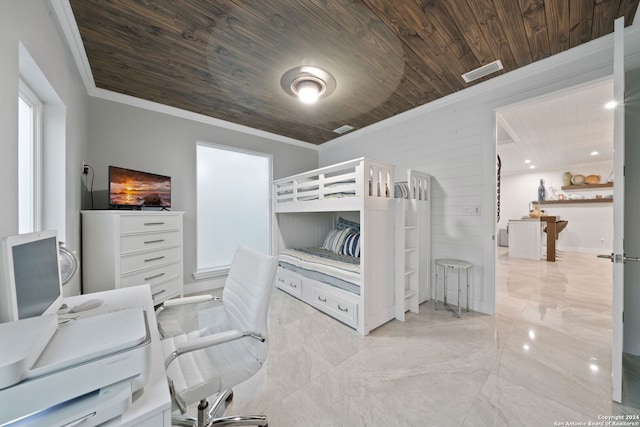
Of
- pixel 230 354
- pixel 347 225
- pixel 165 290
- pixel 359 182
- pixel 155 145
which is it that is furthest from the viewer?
pixel 347 225

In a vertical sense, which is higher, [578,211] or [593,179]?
[593,179]

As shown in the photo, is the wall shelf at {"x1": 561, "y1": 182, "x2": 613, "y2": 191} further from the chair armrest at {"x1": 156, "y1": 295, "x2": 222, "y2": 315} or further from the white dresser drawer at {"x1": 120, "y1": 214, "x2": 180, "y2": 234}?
the white dresser drawer at {"x1": 120, "y1": 214, "x2": 180, "y2": 234}

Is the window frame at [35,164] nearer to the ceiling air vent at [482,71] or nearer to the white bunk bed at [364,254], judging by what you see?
the white bunk bed at [364,254]

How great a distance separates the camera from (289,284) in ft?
10.9

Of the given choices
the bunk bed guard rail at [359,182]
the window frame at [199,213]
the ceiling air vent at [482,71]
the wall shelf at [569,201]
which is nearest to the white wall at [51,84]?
the window frame at [199,213]

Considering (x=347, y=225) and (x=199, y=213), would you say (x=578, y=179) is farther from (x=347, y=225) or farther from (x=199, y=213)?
(x=199, y=213)

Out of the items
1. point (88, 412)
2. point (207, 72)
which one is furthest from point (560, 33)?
point (88, 412)

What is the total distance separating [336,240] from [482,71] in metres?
2.60

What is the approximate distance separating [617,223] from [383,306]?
1.75m

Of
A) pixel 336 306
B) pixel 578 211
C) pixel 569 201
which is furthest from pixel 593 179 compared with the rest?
pixel 336 306

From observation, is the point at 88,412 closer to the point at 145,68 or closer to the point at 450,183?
the point at 145,68

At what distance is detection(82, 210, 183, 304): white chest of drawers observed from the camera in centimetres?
215

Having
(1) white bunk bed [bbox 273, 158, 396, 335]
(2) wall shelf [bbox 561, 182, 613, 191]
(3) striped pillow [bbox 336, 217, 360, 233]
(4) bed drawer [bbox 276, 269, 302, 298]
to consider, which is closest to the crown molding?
(1) white bunk bed [bbox 273, 158, 396, 335]

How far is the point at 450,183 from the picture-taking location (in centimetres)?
290
